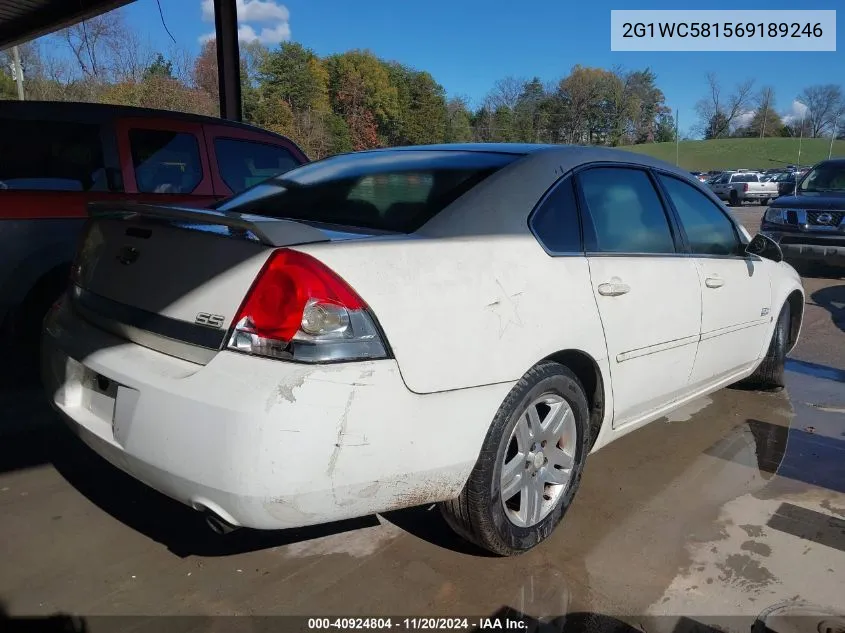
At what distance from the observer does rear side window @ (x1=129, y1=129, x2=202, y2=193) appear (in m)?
4.62

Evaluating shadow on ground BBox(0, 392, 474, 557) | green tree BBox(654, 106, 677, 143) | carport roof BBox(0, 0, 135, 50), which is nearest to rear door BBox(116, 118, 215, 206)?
shadow on ground BBox(0, 392, 474, 557)

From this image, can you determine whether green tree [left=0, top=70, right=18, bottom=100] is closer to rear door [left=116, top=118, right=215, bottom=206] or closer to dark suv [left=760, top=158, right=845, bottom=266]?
rear door [left=116, top=118, right=215, bottom=206]

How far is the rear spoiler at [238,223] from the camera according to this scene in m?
1.94

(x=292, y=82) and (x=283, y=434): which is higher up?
(x=292, y=82)

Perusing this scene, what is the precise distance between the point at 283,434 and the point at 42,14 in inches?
460

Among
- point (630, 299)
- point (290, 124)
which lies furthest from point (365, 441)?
point (290, 124)

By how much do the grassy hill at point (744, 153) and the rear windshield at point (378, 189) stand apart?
70.1m

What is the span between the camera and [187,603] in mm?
2240

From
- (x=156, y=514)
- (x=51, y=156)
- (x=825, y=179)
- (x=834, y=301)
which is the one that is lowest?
(x=156, y=514)

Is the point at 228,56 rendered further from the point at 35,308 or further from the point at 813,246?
the point at 813,246

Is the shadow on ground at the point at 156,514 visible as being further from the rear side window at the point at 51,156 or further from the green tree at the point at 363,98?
the green tree at the point at 363,98

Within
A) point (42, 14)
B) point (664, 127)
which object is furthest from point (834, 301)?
point (664, 127)

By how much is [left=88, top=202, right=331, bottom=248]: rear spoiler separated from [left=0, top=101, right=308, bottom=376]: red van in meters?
1.88

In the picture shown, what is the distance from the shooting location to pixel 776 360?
4.50 metres
